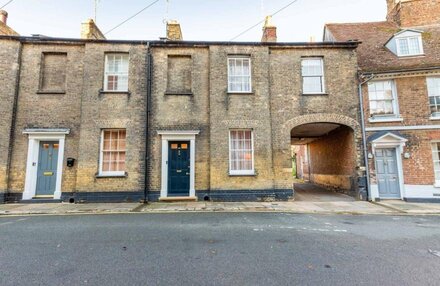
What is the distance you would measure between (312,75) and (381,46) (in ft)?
17.9

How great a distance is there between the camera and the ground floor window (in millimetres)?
10617

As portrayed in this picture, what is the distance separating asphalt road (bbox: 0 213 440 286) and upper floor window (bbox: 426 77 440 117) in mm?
6867

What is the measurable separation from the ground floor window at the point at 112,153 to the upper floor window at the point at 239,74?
5973 mm

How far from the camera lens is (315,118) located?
11.3 m

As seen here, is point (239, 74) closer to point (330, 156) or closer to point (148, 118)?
point (148, 118)

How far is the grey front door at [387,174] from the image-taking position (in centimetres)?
1111

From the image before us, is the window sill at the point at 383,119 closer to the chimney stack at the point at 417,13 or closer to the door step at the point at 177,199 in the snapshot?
the chimney stack at the point at 417,13

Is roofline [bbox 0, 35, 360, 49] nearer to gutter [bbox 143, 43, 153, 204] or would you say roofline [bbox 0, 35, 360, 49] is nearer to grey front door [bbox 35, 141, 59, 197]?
gutter [bbox 143, 43, 153, 204]

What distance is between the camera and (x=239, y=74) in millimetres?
11586

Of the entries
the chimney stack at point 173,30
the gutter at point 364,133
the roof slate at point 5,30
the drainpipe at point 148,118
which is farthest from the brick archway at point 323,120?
the roof slate at point 5,30

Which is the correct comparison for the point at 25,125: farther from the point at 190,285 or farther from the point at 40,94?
the point at 190,285

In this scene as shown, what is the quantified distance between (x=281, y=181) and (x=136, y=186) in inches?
271

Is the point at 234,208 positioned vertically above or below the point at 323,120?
below

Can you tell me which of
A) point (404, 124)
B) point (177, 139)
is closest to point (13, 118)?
point (177, 139)
